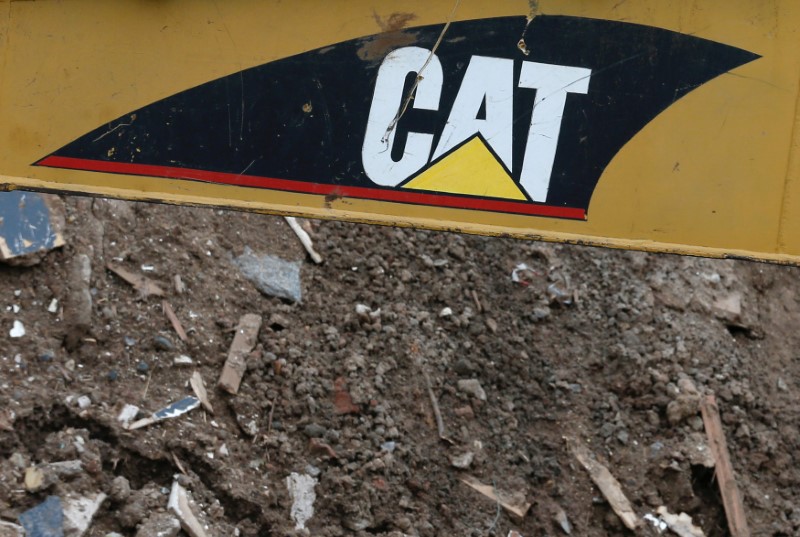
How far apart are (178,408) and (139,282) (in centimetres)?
109

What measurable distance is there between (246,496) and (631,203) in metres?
3.66

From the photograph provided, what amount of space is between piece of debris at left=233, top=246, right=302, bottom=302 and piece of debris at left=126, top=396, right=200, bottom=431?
1.31 m

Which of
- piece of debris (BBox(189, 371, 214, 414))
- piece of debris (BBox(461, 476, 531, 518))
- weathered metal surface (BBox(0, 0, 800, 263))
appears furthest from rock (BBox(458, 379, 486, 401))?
weathered metal surface (BBox(0, 0, 800, 263))

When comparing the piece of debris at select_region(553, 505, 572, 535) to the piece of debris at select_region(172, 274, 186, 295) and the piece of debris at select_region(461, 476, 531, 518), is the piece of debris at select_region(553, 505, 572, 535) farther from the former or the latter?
the piece of debris at select_region(172, 274, 186, 295)

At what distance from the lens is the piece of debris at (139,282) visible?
6.91 m

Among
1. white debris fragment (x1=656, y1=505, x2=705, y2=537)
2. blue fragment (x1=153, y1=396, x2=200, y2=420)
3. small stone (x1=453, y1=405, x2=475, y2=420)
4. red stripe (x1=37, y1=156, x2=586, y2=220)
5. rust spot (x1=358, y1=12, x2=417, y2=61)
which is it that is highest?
rust spot (x1=358, y1=12, x2=417, y2=61)

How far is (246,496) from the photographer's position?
6199 millimetres

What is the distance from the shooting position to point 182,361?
6.70 metres

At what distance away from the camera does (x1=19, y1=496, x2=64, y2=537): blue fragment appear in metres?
5.32

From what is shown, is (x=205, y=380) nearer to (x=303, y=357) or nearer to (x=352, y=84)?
(x=303, y=357)

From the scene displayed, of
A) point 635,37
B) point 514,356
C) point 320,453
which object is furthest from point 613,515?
point 635,37

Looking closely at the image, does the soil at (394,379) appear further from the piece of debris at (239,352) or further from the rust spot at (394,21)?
the rust spot at (394,21)

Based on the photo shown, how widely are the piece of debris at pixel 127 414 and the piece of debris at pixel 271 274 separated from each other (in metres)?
1.67

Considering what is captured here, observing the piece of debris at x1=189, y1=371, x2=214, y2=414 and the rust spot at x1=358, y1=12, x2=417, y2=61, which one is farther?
the piece of debris at x1=189, y1=371, x2=214, y2=414
